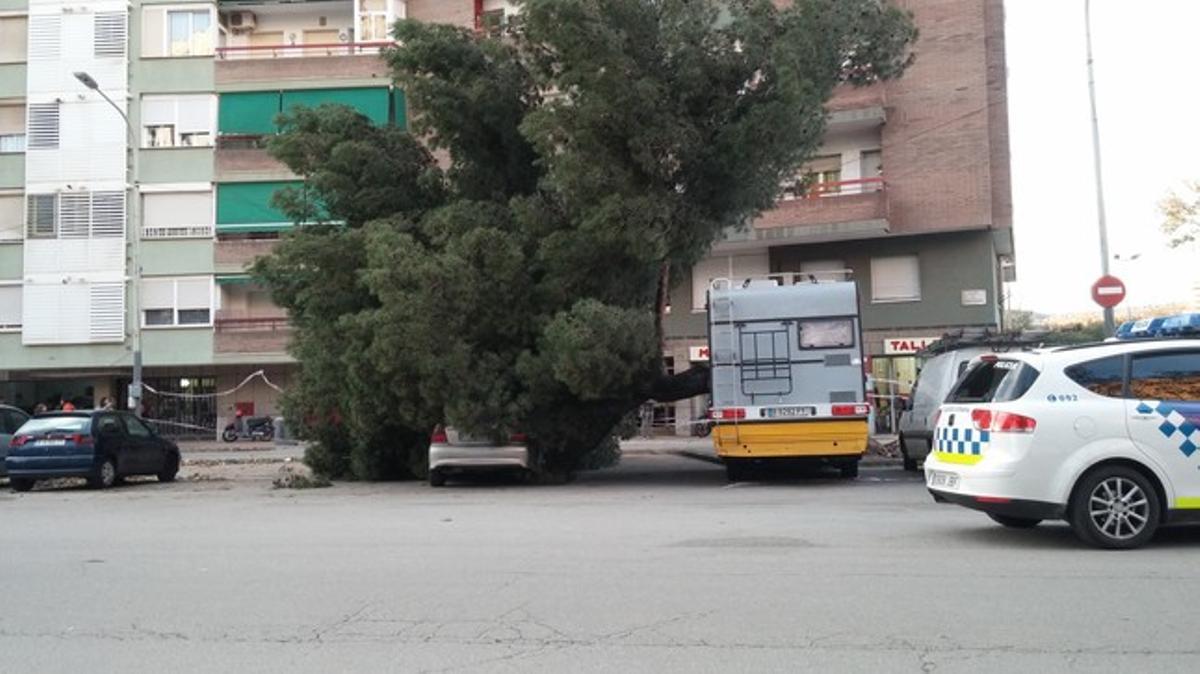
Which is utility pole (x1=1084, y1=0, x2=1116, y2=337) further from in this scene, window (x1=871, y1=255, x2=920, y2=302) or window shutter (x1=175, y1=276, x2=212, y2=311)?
window shutter (x1=175, y1=276, x2=212, y2=311)

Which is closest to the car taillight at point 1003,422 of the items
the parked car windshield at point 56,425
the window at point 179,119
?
the parked car windshield at point 56,425

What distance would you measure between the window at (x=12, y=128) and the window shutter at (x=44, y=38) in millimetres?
2044

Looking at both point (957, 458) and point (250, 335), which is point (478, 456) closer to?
point (957, 458)

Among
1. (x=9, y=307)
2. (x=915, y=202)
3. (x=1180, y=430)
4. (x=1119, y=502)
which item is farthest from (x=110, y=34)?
(x=1180, y=430)

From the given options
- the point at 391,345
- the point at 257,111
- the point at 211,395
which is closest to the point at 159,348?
the point at 211,395

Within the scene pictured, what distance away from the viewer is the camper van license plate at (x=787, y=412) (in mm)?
15297

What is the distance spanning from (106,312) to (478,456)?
25325mm

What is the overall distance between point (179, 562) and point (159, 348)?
97.0ft

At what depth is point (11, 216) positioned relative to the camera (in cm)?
3641

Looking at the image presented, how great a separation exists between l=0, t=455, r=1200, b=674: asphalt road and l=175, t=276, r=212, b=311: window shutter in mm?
25292

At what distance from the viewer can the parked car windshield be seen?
17.4 meters

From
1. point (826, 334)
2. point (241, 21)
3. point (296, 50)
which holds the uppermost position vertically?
point (241, 21)

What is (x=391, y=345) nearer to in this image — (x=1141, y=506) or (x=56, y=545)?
(x=56, y=545)

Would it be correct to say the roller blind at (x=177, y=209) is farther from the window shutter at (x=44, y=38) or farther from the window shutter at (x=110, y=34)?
the window shutter at (x=44, y=38)
